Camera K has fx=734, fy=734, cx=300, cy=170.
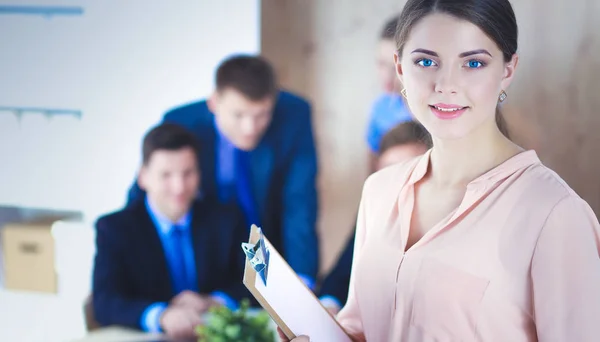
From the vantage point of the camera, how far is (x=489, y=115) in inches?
37.3

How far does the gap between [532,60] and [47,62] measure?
161 centimetres

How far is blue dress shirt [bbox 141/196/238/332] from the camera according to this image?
2.59 metres

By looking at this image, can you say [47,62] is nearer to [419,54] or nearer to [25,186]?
[25,186]

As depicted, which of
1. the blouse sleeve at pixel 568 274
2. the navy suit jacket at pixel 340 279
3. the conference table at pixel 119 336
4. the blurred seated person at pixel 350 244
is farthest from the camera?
the navy suit jacket at pixel 340 279

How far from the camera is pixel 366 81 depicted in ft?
9.02

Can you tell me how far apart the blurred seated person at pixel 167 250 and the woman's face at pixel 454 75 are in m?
1.70

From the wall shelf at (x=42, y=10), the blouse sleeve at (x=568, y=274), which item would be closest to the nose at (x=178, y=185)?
the wall shelf at (x=42, y=10)

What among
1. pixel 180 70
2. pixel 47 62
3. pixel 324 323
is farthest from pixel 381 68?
pixel 324 323

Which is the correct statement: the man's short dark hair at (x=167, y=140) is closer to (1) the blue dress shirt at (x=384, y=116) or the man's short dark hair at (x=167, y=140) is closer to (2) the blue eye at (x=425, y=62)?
(1) the blue dress shirt at (x=384, y=116)

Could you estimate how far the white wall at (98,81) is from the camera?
7.98 feet

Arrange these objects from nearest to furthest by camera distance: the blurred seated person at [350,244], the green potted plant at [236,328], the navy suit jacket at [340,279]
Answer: the green potted plant at [236,328] < the blurred seated person at [350,244] < the navy suit jacket at [340,279]

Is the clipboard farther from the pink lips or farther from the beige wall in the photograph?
the beige wall

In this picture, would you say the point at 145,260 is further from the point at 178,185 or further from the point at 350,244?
the point at 350,244

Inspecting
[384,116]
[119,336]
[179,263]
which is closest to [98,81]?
[179,263]
